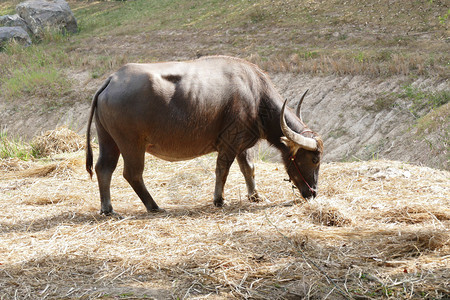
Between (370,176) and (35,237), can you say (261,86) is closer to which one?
(370,176)

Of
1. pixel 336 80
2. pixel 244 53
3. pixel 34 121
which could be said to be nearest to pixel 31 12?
pixel 34 121

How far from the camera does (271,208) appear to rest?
5.95 m

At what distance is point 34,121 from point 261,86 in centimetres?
1101

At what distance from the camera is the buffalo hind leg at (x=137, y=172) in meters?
5.67

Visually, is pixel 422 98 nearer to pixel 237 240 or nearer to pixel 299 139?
pixel 299 139

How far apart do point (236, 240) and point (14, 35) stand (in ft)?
59.5

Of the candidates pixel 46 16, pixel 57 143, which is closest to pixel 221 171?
pixel 57 143

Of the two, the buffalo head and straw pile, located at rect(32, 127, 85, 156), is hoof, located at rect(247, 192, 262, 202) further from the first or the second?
straw pile, located at rect(32, 127, 85, 156)

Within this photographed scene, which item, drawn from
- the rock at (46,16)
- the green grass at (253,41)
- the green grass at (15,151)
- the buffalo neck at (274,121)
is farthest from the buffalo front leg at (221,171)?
the rock at (46,16)

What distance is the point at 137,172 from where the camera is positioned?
579 centimetres

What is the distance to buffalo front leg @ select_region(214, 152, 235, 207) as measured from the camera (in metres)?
6.12

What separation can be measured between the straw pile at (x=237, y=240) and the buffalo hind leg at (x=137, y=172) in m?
0.21

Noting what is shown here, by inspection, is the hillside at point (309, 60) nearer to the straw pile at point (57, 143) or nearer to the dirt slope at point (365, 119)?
the dirt slope at point (365, 119)

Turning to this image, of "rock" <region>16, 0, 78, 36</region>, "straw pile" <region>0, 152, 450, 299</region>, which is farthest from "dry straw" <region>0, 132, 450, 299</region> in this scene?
"rock" <region>16, 0, 78, 36</region>
